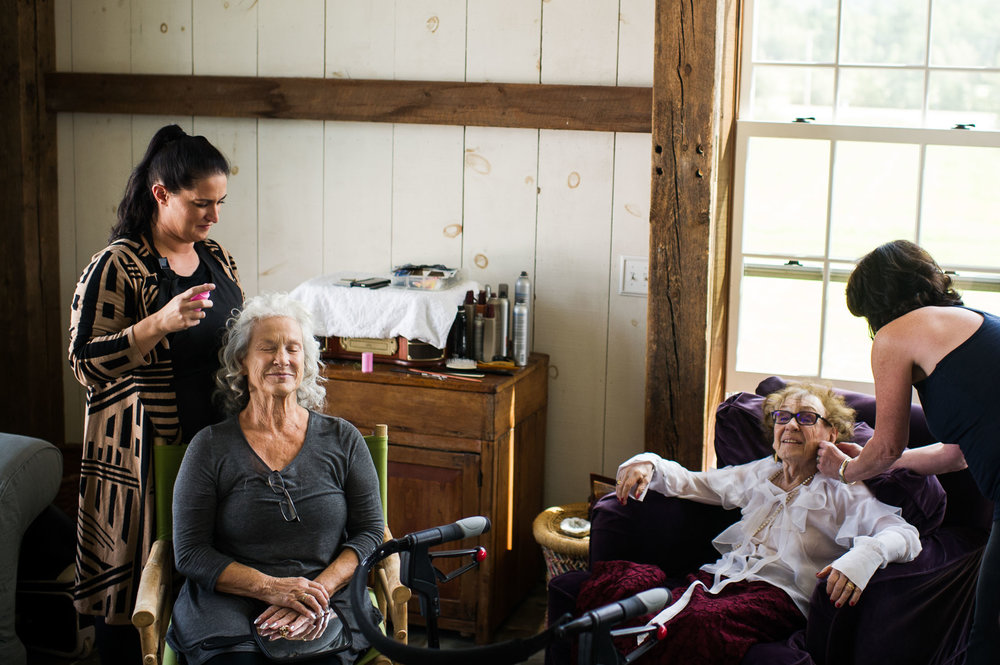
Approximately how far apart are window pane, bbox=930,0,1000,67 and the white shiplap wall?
92 centimetres

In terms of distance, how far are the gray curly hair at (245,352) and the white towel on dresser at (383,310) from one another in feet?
2.37

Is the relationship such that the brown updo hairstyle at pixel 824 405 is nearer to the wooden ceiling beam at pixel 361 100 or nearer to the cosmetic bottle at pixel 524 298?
the cosmetic bottle at pixel 524 298

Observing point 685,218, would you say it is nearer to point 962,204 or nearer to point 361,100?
point 962,204

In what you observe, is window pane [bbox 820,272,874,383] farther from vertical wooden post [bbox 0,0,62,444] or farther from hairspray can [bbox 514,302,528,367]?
vertical wooden post [bbox 0,0,62,444]

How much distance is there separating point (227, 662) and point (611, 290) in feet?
6.37

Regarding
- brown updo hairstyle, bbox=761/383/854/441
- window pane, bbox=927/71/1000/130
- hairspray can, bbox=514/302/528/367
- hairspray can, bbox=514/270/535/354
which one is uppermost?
window pane, bbox=927/71/1000/130

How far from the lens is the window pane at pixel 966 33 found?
310cm

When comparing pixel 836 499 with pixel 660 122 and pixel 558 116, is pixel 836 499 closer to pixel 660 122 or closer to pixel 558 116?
pixel 660 122

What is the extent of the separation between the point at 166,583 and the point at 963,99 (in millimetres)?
2794

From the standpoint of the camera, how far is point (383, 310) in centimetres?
333

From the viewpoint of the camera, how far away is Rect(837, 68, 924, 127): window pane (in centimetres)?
320

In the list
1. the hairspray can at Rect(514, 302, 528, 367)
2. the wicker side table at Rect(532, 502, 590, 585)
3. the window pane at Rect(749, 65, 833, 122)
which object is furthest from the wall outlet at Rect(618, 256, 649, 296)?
the wicker side table at Rect(532, 502, 590, 585)

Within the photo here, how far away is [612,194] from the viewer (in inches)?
138

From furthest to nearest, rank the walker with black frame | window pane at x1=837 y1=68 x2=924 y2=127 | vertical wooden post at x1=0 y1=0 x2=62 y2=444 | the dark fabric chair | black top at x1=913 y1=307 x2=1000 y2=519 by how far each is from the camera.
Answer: vertical wooden post at x1=0 y1=0 x2=62 y2=444 < window pane at x1=837 y1=68 x2=924 y2=127 < the dark fabric chair < black top at x1=913 y1=307 x2=1000 y2=519 < the walker with black frame
